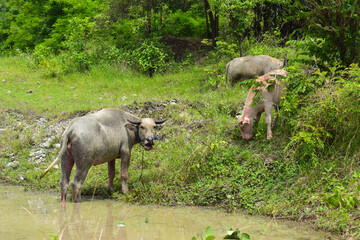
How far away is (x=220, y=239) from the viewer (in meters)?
6.20

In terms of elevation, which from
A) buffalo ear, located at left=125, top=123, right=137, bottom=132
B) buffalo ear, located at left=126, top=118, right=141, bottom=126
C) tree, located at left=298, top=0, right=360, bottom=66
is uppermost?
tree, located at left=298, top=0, right=360, bottom=66

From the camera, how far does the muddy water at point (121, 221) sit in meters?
6.44

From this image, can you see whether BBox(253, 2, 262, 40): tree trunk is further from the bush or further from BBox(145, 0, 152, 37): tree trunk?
BBox(145, 0, 152, 37): tree trunk

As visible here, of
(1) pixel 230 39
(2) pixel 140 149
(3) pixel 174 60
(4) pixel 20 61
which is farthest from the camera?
(4) pixel 20 61

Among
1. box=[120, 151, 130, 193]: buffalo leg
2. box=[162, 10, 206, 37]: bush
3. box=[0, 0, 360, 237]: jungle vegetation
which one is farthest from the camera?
box=[162, 10, 206, 37]: bush

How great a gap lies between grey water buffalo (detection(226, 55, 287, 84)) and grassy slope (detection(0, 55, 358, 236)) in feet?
1.77

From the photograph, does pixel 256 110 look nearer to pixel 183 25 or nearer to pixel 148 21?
pixel 148 21

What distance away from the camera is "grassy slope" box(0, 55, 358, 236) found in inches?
314

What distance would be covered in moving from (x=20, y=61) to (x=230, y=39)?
9483 millimetres

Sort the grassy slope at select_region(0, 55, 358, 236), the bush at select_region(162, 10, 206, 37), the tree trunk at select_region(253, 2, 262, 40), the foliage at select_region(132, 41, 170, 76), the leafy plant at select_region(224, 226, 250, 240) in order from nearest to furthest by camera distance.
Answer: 1. the leafy plant at select_region(224, 226, 250, 240)
2. the grassy slope at select_region(0, 55, 358, 236)
3. the foliage at select_region(132, 41, 170, 76)
4. the tree trunk at select_region(253, 2, 262, 40)
5. the bush at select_region(162, 10, 206, 37)

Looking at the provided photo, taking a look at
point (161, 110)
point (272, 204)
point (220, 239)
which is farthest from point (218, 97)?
point (220, 239)

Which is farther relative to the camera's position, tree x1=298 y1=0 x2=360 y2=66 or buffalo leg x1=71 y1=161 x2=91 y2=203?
tree x1=298 y1=0 x2=360 y2=66

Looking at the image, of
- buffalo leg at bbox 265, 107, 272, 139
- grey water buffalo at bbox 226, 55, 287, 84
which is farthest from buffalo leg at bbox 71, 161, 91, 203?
grey water buffalo at bbox 226, 55, 287, 84

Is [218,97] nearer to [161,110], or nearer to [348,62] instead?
[161,110]
